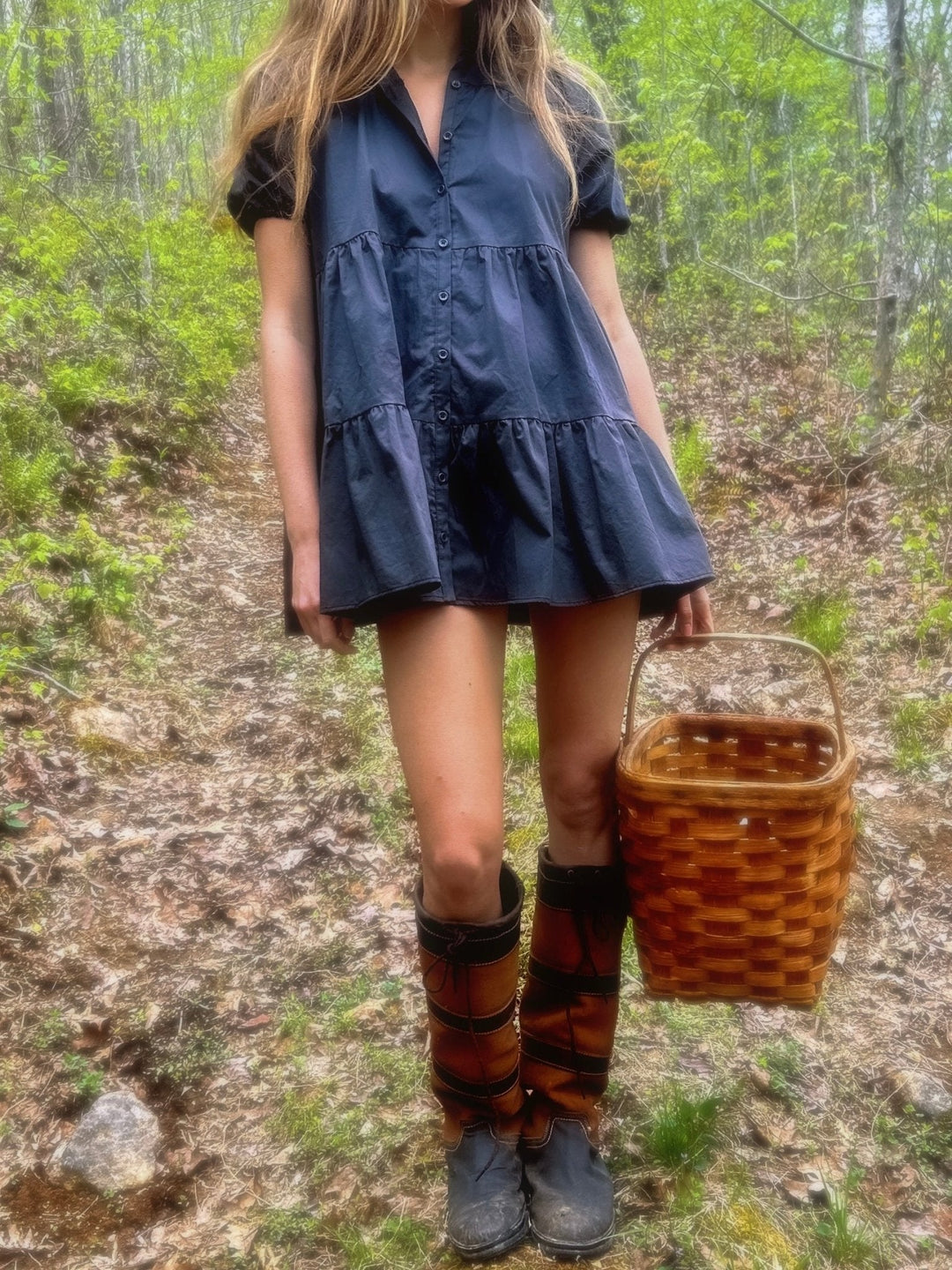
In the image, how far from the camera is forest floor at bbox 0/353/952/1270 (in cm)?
195

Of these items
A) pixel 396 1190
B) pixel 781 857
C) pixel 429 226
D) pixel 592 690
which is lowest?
pixel 396 1190

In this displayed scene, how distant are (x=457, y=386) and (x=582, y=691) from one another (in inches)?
23.0

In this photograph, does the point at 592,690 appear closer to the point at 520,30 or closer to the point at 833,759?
the point at 833,759

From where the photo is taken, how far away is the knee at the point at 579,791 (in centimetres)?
180

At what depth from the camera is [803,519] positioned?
5055 mm

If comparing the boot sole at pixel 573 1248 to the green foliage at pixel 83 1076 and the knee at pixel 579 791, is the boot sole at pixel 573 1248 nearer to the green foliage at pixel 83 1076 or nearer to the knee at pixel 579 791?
the knee at pixel 579 791

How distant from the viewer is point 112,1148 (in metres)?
2.10

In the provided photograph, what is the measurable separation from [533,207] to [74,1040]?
2.21 m

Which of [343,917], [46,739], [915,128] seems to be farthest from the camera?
[915,128]

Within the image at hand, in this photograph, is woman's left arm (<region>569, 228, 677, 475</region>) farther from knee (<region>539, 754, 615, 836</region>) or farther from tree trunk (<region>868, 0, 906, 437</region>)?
tree trunk (<region>868, 0, 906, 437</region>)

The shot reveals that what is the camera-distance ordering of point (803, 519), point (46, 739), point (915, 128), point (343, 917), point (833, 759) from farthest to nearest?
1. point (915, 128)
2. point (803, 519)
3. point (46, 739)
4. point (343, 917)
5. point (833, 759)

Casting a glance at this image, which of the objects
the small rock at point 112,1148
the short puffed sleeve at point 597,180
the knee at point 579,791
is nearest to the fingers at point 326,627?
the knee at point 579,791

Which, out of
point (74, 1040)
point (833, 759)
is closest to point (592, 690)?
point (833, 759)

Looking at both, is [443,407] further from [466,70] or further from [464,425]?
[466,70]
